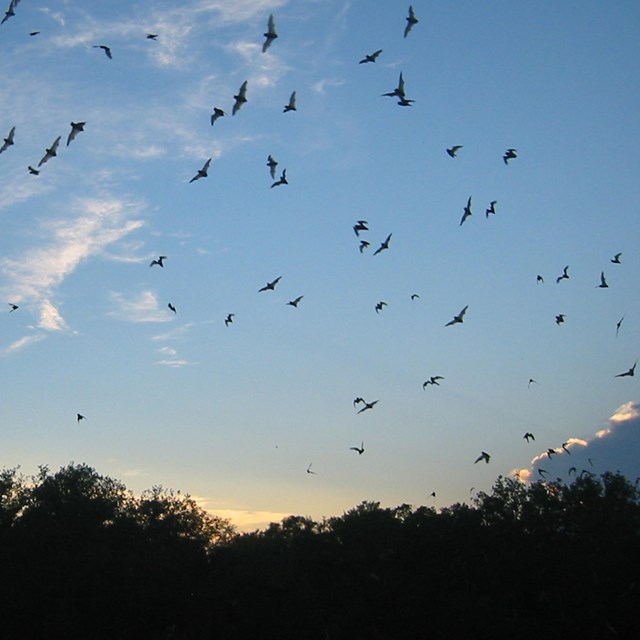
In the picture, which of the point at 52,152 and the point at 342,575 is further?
the point at 342,575

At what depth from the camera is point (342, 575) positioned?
48031 mm

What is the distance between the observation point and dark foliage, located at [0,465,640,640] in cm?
4056

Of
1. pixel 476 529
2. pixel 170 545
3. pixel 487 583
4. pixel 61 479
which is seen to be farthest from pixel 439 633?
pixel 61 479

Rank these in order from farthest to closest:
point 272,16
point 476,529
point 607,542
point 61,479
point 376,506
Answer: point 61,479, point 376,506, point 476,529, point 607,542, point 272,16

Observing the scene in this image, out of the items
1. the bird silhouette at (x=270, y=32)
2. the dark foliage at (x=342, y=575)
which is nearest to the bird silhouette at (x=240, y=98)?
the bird silhouette at (x=270, y=32)

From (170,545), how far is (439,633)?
28147 millimetres

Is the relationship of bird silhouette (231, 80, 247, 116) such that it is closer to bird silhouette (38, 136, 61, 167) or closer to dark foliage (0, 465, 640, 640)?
bird silhouette (38, 136, 61, 167)

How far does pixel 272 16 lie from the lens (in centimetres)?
2356

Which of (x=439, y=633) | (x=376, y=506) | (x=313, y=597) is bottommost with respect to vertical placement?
(x=439, y=633)

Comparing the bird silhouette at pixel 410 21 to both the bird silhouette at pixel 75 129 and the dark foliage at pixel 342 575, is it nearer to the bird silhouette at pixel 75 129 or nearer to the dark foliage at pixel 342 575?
the bird silhouette at pixel 75 129

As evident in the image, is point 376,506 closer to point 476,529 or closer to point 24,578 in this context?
point 476,529

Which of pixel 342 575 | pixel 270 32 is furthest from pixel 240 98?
pixel 342 575

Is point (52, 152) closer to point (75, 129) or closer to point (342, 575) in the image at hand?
point (75, 129)

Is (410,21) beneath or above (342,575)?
above
